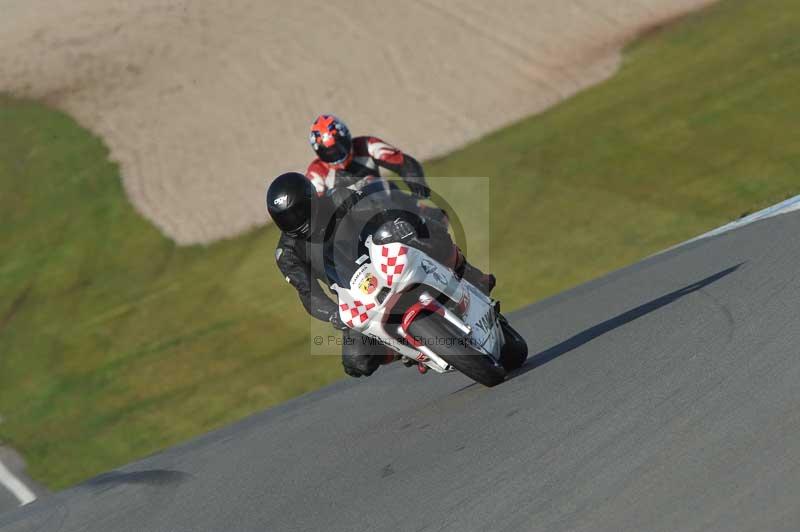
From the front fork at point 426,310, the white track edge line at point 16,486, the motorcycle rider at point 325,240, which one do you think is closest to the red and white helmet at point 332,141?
the motorcycle rider at point 325,240

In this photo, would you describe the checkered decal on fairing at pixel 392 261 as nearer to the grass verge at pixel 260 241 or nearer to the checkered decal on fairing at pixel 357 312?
the checkered decal on fairing at pixel 357 312

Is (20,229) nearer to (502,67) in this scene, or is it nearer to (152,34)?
(152,34)

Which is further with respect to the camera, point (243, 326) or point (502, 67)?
point (502, 67)

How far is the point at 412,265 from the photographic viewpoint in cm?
697

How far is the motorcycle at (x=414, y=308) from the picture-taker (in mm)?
6953

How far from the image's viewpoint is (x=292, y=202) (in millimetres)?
7180

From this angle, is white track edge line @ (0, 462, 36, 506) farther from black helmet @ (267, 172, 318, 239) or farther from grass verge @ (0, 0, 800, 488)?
black helmet @ (267, 172, 318, 239)

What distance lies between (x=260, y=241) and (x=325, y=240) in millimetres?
12586

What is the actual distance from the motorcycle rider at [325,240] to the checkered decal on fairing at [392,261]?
0.31 feet

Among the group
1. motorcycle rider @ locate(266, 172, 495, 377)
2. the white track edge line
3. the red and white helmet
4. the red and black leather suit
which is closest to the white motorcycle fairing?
motorcycle rider @ locate(266, 172, 495, 377)

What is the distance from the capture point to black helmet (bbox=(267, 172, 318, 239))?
7180mm

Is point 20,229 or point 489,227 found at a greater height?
point 489,227

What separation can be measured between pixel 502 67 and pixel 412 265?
19972mm

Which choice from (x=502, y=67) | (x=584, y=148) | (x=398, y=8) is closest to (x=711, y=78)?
(x=584, y=148)
